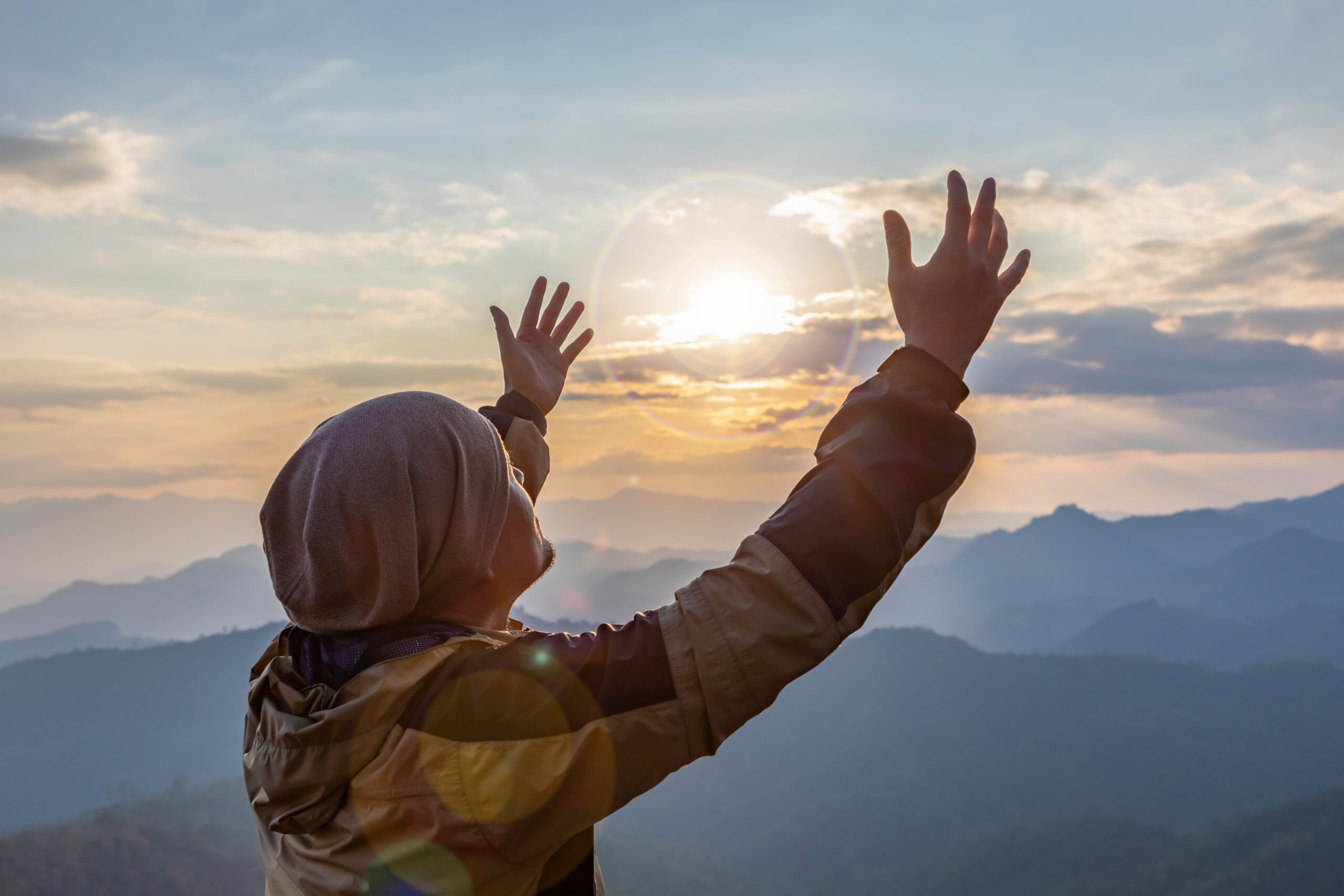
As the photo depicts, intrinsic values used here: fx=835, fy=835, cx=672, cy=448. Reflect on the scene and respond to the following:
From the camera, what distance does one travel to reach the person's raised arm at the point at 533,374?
3652 mm

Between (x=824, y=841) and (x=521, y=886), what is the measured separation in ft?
541

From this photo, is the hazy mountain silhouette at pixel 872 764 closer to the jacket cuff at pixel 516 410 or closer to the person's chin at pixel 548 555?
the jacket cuff at pixel 516 410

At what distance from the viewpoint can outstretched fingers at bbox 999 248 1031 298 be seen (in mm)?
2256

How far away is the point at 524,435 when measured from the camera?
3645 millimetres

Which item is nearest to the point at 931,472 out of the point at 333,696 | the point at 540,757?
the point at 540,757

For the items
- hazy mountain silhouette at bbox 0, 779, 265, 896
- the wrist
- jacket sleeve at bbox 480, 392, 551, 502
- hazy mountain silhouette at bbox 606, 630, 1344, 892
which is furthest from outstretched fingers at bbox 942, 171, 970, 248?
hazy mountain silhouette at bbox 606, 630, 1344, 892

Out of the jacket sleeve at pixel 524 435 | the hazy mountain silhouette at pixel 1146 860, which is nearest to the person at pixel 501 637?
the jacket sleeve at pixel 524 435

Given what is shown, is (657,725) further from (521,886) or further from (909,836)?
(909,836)

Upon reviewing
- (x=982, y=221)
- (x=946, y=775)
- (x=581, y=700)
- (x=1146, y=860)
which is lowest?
(x=946, y=775)

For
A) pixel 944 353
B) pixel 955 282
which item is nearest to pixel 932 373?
pixel 944 353

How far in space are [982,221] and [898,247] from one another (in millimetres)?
225

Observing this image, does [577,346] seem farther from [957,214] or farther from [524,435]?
[957,214]

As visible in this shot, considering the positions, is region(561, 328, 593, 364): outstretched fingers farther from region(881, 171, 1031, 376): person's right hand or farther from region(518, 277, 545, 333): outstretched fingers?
region(881, 171, 1031, 376): person's right hand

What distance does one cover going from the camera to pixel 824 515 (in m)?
1.90
